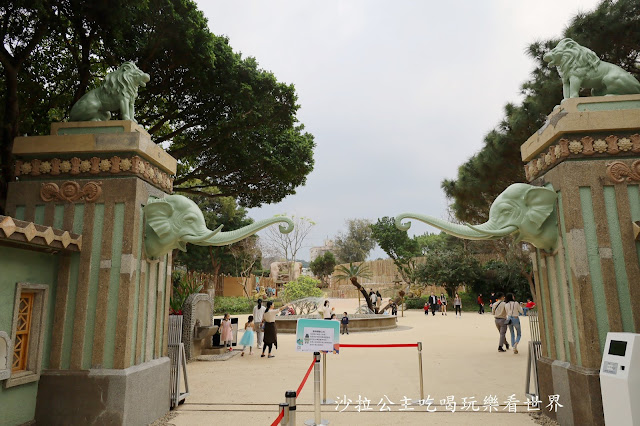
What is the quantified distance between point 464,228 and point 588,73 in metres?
2.65

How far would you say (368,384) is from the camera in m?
7.79

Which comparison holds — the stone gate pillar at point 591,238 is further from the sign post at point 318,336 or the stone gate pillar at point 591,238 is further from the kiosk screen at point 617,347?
the sign post at point 318,336

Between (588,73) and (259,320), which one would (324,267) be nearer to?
(259,320)

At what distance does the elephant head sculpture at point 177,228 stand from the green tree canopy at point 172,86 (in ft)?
8.88

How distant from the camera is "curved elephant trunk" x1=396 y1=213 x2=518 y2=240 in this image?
536 cm

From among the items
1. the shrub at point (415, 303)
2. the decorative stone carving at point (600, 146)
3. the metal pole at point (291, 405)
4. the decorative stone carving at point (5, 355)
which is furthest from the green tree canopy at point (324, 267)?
the metal pole at point (291, 405)

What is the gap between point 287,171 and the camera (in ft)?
44.0

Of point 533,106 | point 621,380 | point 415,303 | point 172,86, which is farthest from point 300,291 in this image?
point 621,380

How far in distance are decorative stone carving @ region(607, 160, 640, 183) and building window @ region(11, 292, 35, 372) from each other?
7196 millimetres

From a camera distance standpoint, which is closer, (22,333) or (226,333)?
(22,333)

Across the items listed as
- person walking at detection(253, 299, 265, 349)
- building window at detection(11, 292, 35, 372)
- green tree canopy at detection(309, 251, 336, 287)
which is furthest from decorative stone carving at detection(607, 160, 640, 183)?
green tree canopy at detection(309, 251, 336, 287)

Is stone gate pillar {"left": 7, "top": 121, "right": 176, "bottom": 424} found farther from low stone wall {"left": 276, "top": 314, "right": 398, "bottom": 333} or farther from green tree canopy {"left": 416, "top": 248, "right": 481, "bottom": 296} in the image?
green tree canopy {"left": 416, "top": 248, "right": 481, "bottom": 296}

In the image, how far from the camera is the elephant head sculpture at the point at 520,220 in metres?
5.33

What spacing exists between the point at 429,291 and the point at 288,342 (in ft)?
76.9
